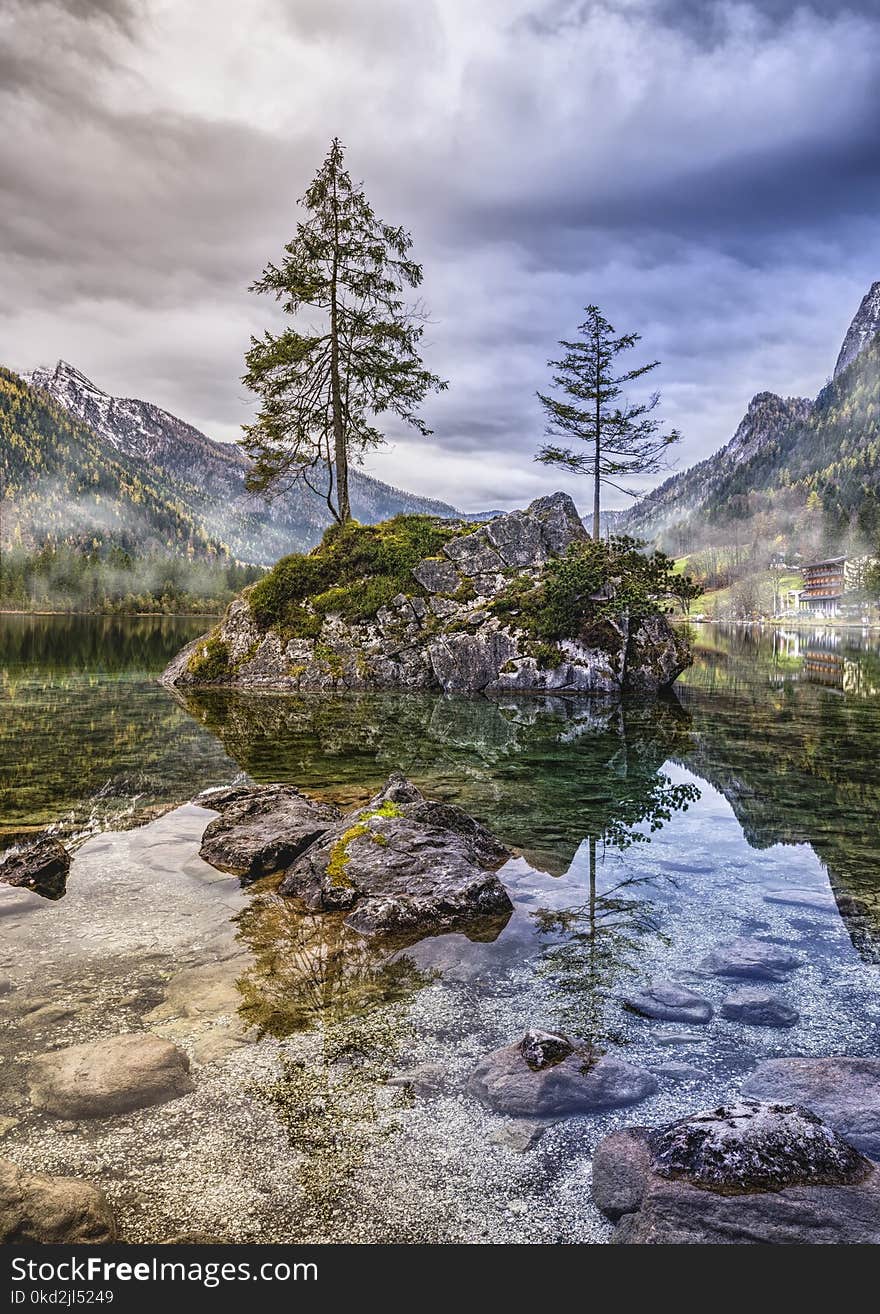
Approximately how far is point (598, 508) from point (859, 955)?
38.6 meters

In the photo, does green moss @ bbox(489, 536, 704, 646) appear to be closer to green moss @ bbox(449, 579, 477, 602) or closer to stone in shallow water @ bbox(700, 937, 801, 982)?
green moss @ bbox(449, 579, 477, 602)

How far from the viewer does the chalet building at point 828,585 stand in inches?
5743

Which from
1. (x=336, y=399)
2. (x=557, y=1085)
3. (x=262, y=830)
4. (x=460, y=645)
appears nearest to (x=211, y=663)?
(x=460, y=645)

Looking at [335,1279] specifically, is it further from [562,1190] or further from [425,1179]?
[562,1190]

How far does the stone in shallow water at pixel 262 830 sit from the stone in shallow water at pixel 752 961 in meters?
5.61

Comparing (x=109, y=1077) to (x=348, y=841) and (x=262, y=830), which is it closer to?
(x=348, y=841)

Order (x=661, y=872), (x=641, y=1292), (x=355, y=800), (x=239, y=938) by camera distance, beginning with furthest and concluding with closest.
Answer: (x=355, y=800) < (x=661, y=872) < (x=239, y=938) < (x=641, y=1292)

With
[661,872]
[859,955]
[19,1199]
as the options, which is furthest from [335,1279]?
[661,872]

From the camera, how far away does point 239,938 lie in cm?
759

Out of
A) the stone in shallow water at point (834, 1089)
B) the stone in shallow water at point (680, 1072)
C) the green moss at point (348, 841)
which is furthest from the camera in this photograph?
the green moss at point (348, 841)

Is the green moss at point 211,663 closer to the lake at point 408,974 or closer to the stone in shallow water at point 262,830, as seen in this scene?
the lake at point 408,974

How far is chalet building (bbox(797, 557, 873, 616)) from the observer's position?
146 metres

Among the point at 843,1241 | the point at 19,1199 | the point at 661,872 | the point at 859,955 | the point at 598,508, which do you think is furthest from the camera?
the point at 598,508

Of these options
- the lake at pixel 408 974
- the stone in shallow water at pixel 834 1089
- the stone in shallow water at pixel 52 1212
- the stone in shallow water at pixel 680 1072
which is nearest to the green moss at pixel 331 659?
the lake at pixel 408 974
